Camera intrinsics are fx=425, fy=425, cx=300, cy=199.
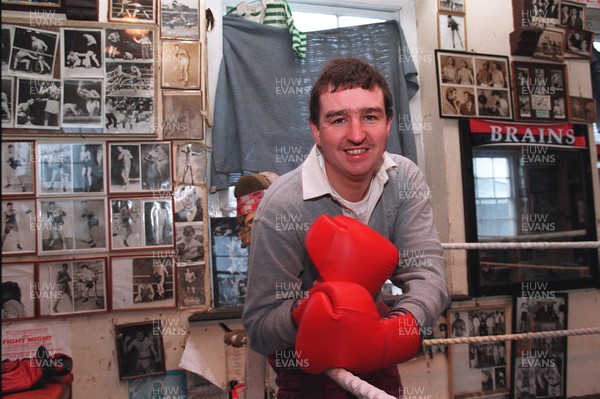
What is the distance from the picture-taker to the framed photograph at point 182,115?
2.32 metres

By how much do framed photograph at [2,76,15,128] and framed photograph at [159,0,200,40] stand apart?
0.81m

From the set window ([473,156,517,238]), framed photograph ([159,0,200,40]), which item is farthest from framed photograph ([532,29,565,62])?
framed photograph ([159,0,200,40])

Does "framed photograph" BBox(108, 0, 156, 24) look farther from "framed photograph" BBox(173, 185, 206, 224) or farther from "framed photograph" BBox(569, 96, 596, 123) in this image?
"framed photograph" BBox(569, 96, 596, 123)

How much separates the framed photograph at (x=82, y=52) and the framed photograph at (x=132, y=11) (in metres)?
0.13

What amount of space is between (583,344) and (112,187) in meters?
3.07

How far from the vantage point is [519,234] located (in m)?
2.68

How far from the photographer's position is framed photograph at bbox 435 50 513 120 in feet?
8.48

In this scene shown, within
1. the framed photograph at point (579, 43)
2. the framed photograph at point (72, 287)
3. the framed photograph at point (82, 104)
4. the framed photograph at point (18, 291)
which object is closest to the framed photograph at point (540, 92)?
the framed photograph at point (579, 43)

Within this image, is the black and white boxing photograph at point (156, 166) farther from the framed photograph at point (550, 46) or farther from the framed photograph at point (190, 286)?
the framed photograph at point (550, 46)

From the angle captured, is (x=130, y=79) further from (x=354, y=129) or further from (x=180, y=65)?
(x=354, y=129)

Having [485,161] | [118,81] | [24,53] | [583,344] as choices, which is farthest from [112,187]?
[583,344]

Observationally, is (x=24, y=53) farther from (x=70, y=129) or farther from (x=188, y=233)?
(x=188, y=233)

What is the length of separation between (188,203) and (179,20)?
1.02m

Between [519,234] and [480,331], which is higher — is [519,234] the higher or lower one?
the higher one
